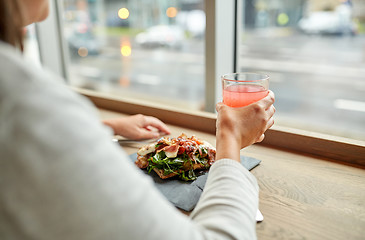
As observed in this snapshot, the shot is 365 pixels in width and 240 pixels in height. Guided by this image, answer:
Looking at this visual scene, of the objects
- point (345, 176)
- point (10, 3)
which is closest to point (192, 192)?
point (345, 176)

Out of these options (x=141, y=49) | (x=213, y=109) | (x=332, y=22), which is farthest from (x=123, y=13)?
(x=213, y=109)

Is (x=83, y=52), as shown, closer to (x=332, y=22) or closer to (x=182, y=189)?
(x=332, y=22)

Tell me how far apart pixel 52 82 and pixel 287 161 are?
35.6 inches

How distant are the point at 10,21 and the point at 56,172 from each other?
241mm

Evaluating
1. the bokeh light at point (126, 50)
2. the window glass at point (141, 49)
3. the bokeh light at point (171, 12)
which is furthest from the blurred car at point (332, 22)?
the bokeh light at point (126, 50)

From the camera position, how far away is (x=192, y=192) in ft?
2.91

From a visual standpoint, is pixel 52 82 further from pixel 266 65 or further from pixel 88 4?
pixel 88 4

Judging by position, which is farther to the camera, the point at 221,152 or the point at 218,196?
the point at 221,152

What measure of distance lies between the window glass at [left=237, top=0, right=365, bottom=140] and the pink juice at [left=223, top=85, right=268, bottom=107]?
7.22 feet

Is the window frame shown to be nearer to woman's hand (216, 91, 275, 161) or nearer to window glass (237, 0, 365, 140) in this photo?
woman's hand (216, 91, 275, 161)

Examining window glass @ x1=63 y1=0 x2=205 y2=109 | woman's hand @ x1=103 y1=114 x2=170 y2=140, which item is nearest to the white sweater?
woman's hand @ x1=103 y1=114 x2=170 y2=140

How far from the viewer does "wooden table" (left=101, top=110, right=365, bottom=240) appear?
736 mm

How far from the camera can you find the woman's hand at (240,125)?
0.75 metres

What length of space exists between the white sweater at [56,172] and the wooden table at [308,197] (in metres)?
0.41
